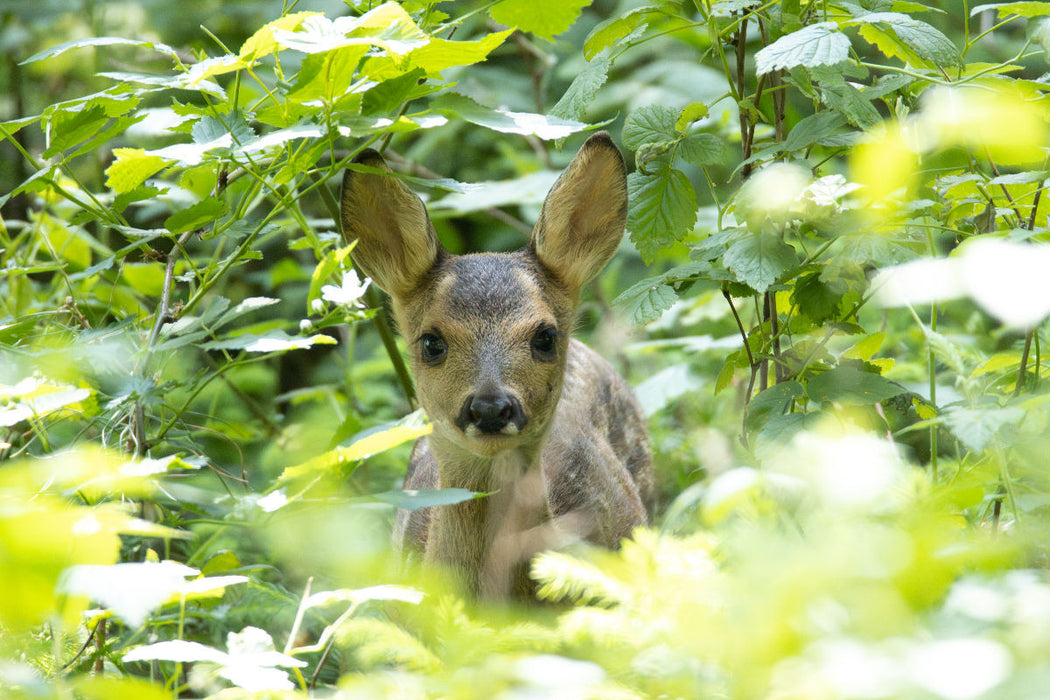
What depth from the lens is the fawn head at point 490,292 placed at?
152 inches

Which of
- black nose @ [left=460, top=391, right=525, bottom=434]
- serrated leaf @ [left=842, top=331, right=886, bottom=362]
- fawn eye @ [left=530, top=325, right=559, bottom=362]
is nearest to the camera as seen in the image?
serrated leaf @ [left=842, top=331, right=886, bottom=362]

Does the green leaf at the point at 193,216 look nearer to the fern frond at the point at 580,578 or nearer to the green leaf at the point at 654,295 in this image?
the green leaf at the point at 654,295

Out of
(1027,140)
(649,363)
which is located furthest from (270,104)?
(649,363)

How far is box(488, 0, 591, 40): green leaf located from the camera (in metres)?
3.26

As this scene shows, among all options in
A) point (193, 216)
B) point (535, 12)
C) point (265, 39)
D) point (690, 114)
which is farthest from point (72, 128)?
point (690, 114)

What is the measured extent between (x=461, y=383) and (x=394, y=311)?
0.84 metres

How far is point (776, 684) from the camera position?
1231 mm

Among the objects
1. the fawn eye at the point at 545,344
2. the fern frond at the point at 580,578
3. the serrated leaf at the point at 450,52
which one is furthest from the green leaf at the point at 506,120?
the fern frond at the point at 580,578

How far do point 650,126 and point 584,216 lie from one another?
3.79 ft

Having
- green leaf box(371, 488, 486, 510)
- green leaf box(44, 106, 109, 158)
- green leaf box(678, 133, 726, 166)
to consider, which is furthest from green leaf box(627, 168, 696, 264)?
green leaf box(44, 106, 109, 158)

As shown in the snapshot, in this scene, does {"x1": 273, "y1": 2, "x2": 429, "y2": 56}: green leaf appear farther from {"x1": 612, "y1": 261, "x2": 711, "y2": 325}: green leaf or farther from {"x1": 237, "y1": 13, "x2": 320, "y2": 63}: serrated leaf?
{"x1": 612, "y1": 261, "x2": 711, "y2": 325}: green leaf

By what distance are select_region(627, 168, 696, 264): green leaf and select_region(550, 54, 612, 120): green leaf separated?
376mm

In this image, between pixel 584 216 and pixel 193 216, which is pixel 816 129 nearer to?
pixel 584 216

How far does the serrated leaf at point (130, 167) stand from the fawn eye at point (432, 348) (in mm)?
1383
